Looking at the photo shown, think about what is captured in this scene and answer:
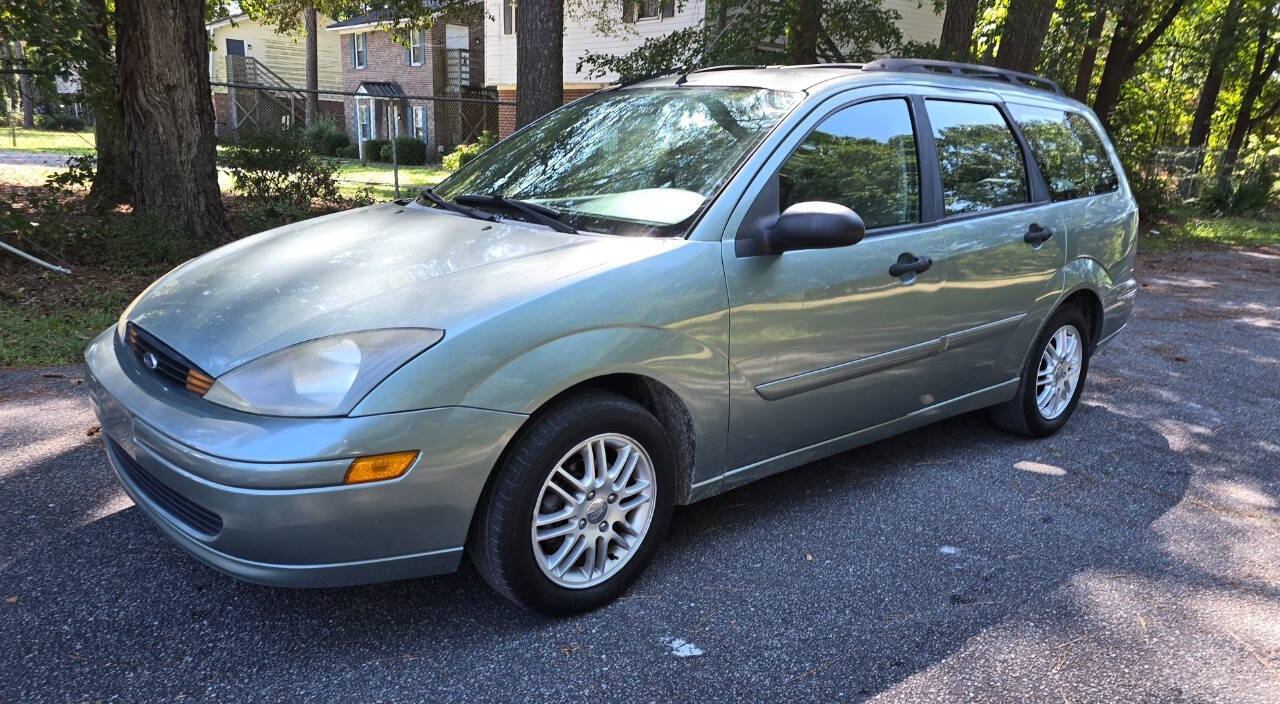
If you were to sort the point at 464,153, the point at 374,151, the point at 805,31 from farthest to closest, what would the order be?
the point at 374,151, the point at 464,153, the point at 805,31

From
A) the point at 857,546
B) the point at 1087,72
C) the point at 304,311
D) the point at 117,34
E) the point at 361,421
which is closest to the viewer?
the point at 361,421

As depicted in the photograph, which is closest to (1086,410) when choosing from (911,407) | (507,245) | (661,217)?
(911,407)

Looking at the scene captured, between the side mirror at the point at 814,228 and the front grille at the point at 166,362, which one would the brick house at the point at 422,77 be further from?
the side mirror at the point at 814,228

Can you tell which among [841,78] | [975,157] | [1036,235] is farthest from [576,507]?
[1036,235]

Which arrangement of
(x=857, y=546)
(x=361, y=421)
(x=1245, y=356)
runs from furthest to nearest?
(x=1245, y=356) → (x=857, y=546) → (x=361, y=421)

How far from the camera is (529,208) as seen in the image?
339 centimetres

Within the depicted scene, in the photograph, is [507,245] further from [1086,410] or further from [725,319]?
[1086,410]

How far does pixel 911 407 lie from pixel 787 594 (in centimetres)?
122

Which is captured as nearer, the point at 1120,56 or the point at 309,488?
the point at 309,488

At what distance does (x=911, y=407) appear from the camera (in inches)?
156

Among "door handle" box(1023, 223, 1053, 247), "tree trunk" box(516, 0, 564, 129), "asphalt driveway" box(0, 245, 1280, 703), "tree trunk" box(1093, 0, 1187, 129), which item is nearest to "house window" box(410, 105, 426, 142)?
"tree trunk" box(1093, 0, 1187, 129)

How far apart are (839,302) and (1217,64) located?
845 inches

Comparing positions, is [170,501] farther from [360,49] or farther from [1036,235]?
[360,49]

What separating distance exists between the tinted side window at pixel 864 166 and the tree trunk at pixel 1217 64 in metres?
19.0
